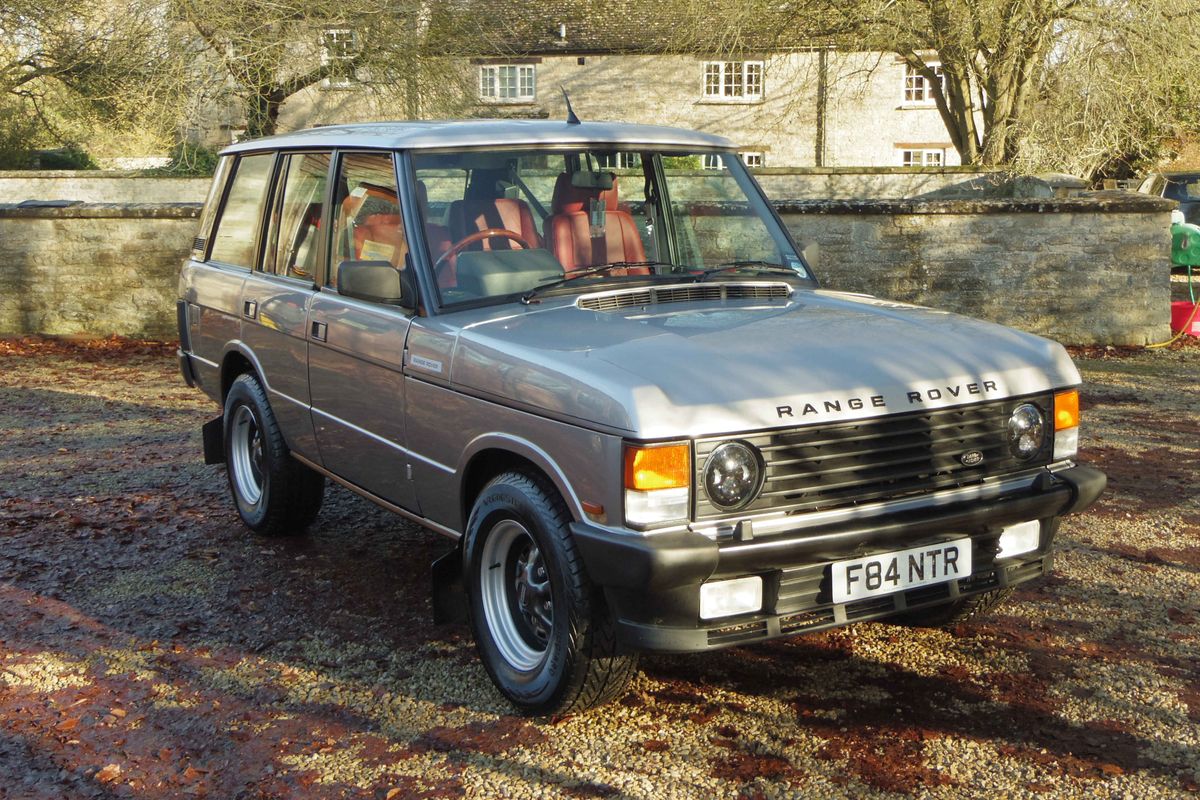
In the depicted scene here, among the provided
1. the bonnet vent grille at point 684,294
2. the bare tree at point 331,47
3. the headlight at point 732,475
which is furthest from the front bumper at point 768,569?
the bare tree at point 331,47

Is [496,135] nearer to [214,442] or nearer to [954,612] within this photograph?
[954,612]

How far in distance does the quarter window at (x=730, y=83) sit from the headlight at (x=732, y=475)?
136ft

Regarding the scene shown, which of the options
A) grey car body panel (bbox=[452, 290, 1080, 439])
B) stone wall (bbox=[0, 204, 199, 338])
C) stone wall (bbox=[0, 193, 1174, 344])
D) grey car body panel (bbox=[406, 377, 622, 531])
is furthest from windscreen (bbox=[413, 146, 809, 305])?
stone wall (bbox=[0, 204, 199, 338])

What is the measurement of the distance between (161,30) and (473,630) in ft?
75.7

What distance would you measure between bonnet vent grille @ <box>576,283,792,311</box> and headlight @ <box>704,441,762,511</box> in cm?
115

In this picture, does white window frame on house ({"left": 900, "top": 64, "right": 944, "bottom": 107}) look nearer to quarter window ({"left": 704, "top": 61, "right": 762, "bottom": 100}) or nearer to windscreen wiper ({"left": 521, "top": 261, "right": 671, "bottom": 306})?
quarter window ({"left": 704, "top": 61, "right": 762, "bottom": 100})

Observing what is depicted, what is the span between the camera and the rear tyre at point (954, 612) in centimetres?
524

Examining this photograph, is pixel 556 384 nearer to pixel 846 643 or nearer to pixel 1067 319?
pixel 846 643

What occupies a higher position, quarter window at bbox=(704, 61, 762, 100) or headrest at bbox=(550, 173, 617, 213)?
quarter window at bbox=(704, 61, 762, 100)

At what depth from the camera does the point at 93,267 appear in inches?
619

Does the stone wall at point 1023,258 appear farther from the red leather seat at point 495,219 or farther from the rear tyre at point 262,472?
the red leather seat at point 495,219

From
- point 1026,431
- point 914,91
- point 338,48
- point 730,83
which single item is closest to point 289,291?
point 1026,431

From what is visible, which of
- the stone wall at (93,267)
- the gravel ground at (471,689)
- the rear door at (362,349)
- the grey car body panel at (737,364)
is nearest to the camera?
the grey car body panel at (737,364)

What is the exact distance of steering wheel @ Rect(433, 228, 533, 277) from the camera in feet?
16.7
